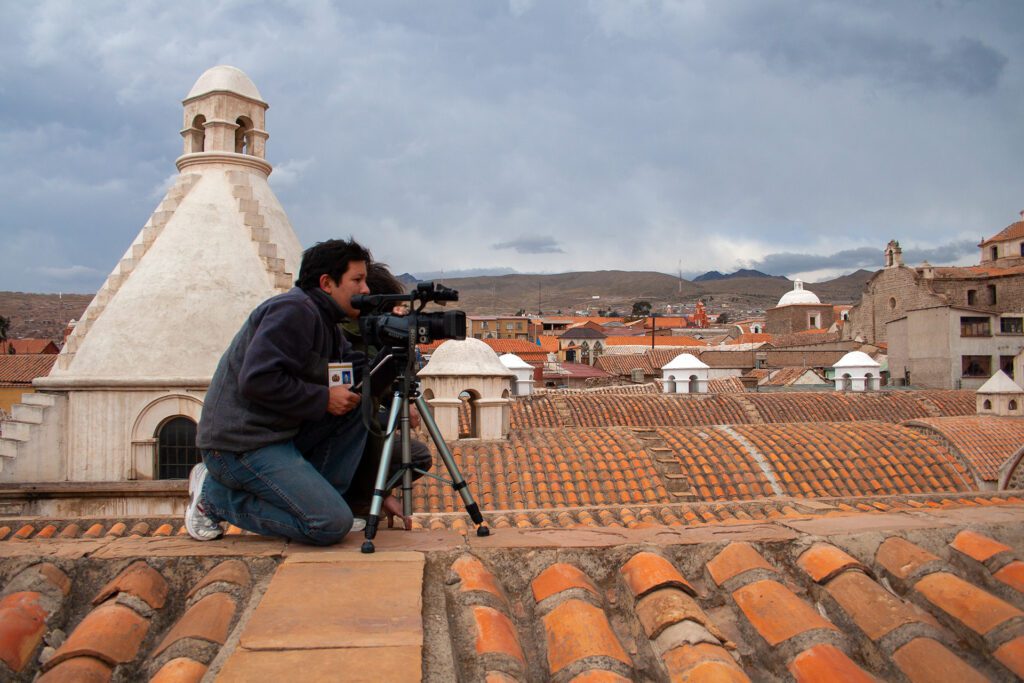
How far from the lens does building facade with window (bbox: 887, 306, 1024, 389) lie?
3359cm

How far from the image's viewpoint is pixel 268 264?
1055 centimetres

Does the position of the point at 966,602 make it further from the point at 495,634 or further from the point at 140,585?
the point at 140,585

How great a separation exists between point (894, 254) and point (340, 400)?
4439cm

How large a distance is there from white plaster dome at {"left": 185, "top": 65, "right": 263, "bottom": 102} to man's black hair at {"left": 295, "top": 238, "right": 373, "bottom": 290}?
29.4 feet

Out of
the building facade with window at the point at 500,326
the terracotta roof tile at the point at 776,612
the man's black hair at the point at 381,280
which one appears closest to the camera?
the terracotta roof tile at the point at 776,612

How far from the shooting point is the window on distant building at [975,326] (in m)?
33.9

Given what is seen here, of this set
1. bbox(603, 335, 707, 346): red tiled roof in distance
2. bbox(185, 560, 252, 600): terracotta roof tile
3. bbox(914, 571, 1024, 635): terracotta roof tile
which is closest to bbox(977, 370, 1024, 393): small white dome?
bbox(914, 571, 1024, 635): terracotta roof tile

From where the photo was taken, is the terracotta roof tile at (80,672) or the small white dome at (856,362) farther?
the small white dome at (856,362)

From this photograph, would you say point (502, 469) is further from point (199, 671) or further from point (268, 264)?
point (199, 671)

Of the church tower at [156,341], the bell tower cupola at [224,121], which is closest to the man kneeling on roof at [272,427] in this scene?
the church tower at [156,341]

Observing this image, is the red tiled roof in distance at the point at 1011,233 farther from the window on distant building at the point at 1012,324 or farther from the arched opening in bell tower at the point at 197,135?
the arched opening in bell tower at the point at 197,135

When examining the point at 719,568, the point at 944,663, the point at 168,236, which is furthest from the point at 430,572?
the point at 168,236

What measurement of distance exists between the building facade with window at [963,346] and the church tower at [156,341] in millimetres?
31706

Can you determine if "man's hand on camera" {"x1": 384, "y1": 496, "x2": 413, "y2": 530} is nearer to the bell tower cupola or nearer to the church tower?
the church tower
